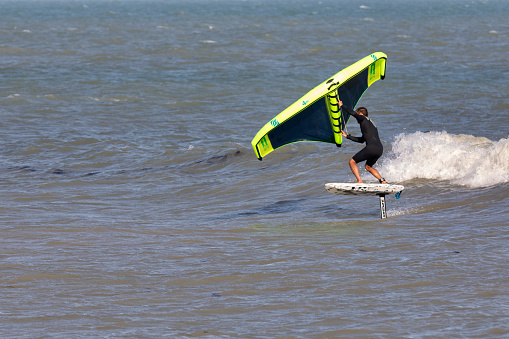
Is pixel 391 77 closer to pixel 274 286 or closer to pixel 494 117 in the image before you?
pixel 494 117

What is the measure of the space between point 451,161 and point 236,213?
15.8 feet

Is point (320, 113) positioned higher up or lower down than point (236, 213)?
higher up

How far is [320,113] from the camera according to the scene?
39.9 ft

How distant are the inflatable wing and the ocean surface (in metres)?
1.41

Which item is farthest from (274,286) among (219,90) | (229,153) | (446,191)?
(219,90)

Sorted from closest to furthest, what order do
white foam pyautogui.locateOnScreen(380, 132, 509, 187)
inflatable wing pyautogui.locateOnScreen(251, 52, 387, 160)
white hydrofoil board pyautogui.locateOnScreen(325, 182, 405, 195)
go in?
white hydrofoil board pyautogui.locateOnScreen(325, 182, 405, 195) < inflatable wing pyautogui.locateOnScreen(251, 52, 387, 160) < white foam pyautogui.locateOnScreen(380, 132, 509, 187)

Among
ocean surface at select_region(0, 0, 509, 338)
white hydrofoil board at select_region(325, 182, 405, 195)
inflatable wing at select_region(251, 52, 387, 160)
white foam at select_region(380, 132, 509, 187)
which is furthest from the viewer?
white foam at select_region(380, 132, 509, 187)

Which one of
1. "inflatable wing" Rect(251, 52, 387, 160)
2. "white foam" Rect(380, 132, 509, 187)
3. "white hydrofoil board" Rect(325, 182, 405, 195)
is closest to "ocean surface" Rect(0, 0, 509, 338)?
"white foam" Rect(380, 132, 509, 187)

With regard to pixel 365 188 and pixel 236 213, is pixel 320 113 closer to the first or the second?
pixel 365 188

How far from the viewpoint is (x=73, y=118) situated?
2398 cm

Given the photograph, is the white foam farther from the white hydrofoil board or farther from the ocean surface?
the white hydrofoil board

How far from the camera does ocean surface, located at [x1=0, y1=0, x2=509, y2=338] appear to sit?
7062mm

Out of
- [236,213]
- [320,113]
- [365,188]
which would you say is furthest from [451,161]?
[236,213]

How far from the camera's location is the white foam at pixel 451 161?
13.8 m
